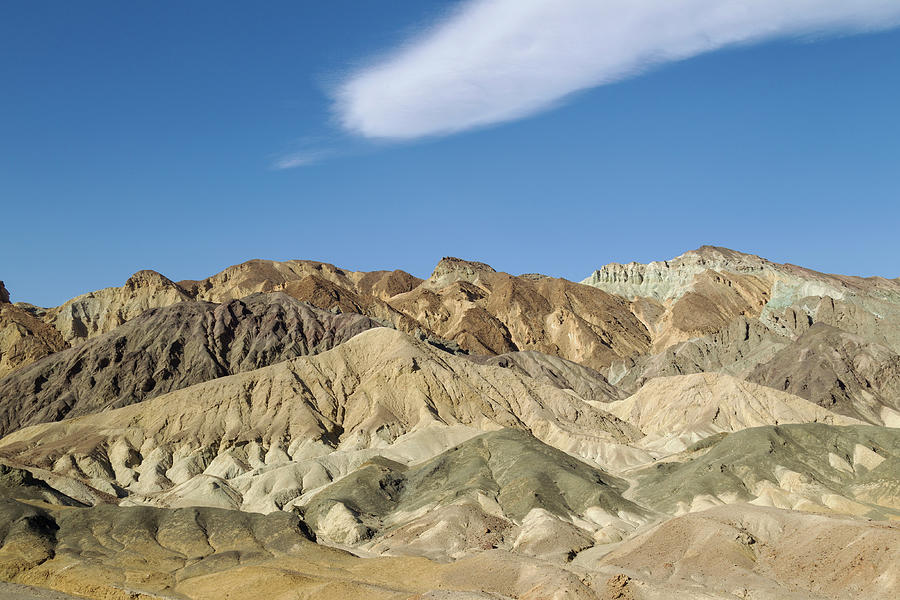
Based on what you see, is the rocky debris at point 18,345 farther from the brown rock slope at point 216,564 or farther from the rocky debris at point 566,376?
the brown rock slope at point 216,564

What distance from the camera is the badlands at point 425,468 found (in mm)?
62375

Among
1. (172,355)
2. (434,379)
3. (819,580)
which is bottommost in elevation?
(819,580)

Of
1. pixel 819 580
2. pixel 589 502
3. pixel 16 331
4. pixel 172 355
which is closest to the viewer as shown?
pixel 819 580

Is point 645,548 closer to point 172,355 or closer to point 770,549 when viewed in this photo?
point 770,549

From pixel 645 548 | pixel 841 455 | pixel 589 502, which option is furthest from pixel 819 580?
pixel 841 455

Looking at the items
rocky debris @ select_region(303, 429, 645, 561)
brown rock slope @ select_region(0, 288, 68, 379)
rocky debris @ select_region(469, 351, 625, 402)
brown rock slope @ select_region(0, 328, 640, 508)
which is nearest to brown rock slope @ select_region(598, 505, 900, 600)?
rocky debris @ select_region(303, 429, 645, 561)

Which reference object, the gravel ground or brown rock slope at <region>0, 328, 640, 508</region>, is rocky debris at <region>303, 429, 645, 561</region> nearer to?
brown rock slope at <region>0, 328, 640, 508</region>

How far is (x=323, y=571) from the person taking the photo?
225 feet

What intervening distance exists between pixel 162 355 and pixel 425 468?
8413 centimetres

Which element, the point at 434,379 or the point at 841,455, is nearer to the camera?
the point at 841,455

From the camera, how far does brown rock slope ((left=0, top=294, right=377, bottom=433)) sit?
158 m

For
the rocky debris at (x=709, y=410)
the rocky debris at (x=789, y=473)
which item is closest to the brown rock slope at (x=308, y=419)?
the rocky debris at (x=709, y=410)

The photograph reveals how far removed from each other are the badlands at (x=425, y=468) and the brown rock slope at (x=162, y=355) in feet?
1.70

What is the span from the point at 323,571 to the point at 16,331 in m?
149
